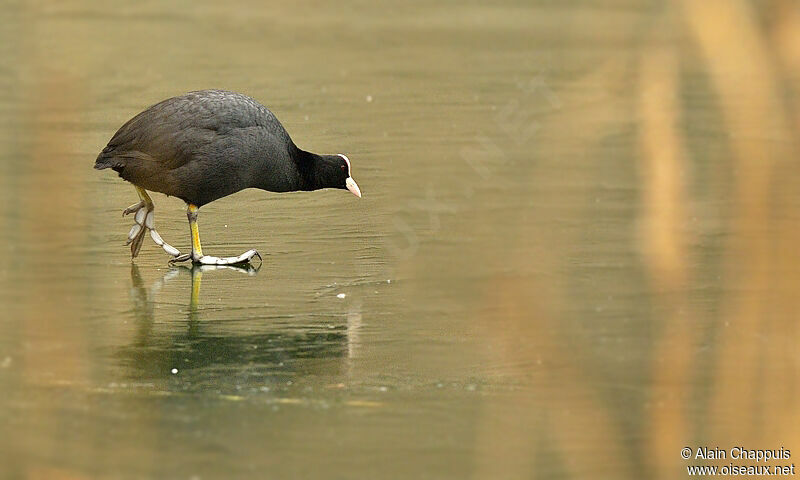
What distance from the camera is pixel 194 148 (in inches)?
263

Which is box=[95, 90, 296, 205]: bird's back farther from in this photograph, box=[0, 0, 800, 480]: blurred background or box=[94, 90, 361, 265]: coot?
box=[0, 0, 800, 480]: blurred background

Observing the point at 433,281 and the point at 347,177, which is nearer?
the point at 433,281

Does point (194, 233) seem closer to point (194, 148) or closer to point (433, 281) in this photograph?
point (194, 148)

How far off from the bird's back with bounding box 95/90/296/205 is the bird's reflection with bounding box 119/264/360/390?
2.46 ft

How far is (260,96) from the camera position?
10.4 meters

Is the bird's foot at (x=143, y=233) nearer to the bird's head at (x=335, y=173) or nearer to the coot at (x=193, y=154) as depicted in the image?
the coot at (x=193, y=154)

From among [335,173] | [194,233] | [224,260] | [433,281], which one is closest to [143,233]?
[194,233]

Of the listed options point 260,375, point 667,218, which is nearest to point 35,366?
point 260,375

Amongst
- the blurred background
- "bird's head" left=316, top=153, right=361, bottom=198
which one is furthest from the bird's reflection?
"bird's head" left=316, top=153, right=361, bottom=198

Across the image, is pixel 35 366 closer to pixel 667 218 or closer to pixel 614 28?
pixel 667 218

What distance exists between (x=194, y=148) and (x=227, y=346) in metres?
1.53

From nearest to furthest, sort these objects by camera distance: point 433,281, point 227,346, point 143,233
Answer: point 227,346
point 433,281
point 143,233

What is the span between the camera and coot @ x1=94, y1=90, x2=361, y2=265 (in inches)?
263

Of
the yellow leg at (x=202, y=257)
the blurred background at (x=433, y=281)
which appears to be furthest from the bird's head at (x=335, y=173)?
the yellow leg at (x=202, y=257)
